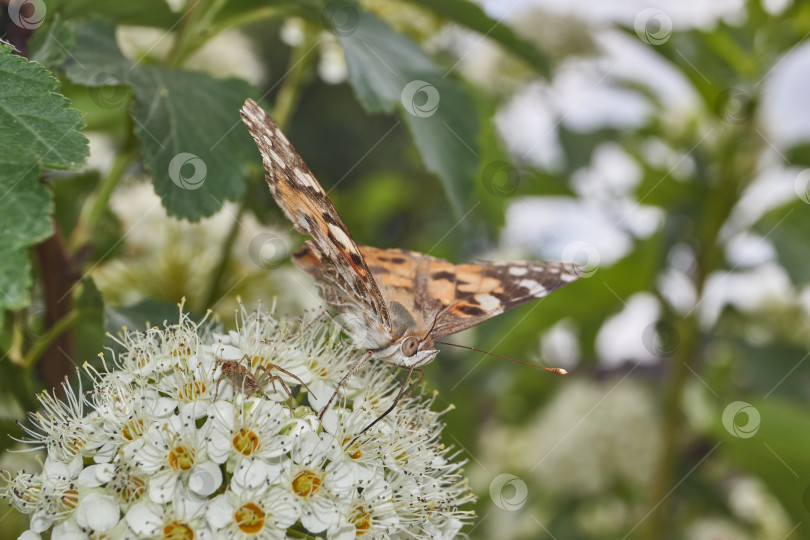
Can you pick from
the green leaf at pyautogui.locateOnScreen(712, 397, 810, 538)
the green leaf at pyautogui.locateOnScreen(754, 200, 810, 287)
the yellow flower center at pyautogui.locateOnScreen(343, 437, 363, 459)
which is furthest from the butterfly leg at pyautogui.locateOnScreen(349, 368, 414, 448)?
the green leaf at pyautogui.locateOnScreen(754, 200, 810, 287)

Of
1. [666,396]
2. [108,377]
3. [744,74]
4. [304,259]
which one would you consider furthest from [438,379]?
[108,377]

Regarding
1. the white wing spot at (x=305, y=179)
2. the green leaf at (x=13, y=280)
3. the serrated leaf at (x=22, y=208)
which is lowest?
the green leaf at (x=13, y=280)

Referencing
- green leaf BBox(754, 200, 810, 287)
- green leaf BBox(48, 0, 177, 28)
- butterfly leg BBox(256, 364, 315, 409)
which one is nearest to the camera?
butterfly leg BBox(256, 364, 315, 409)

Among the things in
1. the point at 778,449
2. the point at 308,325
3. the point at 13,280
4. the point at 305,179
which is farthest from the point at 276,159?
the point at 778,449

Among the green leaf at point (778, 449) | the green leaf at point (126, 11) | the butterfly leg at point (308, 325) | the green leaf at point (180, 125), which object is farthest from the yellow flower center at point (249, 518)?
the green leaf at point (778, 449)

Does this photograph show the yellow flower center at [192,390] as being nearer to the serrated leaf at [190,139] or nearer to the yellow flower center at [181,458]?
the yellow flower center at [181,458]

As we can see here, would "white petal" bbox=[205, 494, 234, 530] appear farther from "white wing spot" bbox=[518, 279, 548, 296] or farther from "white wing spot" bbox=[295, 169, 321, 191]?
"white wing spot" bbox=[518, 279, 548, 296]
